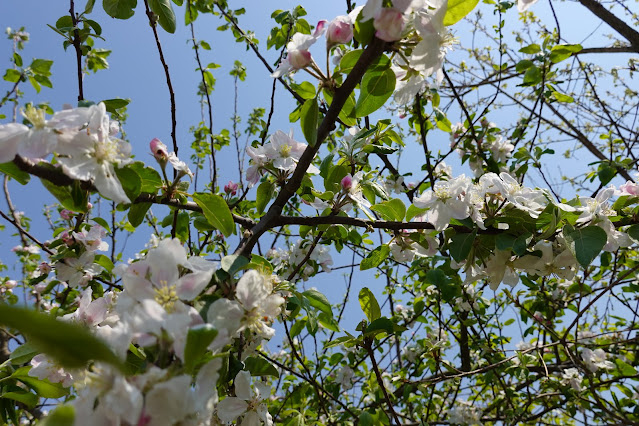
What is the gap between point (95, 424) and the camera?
547 millimetres

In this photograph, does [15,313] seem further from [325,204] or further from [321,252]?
[321,252]

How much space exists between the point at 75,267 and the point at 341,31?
1.20 meters

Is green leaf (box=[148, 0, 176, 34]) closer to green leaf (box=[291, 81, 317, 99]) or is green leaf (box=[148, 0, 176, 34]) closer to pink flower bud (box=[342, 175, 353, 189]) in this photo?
green leaf (box=[291, 81, 317, 99])

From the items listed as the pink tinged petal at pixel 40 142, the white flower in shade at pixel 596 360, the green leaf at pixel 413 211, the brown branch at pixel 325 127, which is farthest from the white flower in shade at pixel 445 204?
the white flower in shade at pixel 596 360

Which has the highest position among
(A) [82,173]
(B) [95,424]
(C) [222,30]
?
(C) [222,30]

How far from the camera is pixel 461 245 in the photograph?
106 cm

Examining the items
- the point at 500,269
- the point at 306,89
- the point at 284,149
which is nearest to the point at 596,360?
the point at 500,269

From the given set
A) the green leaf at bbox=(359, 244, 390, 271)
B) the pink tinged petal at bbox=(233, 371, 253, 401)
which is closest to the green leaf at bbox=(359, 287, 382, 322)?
the green leaf at bbox=(359, 244, 390, 271)

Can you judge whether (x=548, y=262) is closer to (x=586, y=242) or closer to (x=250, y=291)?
(x=586, y=242)

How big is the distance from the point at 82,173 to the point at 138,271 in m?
0.19

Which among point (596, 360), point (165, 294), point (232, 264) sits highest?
point (596, 360)

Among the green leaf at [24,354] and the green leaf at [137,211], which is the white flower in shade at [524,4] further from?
the green leaf at [24,354]

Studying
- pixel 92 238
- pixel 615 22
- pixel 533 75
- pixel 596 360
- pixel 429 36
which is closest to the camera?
pixel 429 36

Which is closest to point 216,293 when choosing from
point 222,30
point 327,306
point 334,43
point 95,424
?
point 95,424
